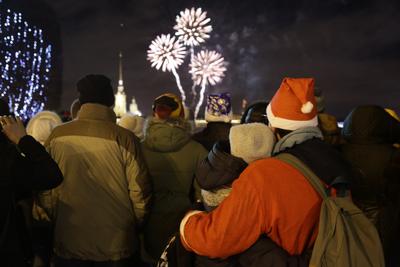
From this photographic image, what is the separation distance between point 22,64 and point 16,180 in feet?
249

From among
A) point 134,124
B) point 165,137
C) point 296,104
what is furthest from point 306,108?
point 134,124

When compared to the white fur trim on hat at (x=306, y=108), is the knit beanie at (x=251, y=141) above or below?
below

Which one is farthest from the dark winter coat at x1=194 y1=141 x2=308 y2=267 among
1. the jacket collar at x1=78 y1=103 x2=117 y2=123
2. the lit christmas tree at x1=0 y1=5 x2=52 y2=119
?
the lit christmas tree at x1=0 y1=5 x2=52 y2=119

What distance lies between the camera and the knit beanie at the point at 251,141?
2.26 m

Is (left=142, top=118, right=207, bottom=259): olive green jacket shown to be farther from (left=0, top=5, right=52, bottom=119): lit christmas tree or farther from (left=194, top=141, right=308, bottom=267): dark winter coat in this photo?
(left=0, top=5, right=52, bottom=119): lit christmas tree

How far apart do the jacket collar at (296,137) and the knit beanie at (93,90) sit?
1.79 metres

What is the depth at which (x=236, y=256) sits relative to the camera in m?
2.14

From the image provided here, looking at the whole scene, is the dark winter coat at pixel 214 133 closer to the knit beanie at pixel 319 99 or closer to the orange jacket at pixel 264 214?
the knit beanie at pixel 319 99

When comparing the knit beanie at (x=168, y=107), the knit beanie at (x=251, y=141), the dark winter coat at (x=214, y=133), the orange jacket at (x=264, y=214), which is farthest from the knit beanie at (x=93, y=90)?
the dark winter coat at (x=214, y=133)

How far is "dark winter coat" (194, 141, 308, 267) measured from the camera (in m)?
2.03

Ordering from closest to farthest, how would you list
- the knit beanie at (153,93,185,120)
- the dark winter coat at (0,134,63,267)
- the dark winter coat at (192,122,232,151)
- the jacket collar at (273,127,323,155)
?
1. the jacket collar at (273,127,323,155)
2. the dark winter coat at (0,134,63,267)
3. the knit beanie at (153,93,185,120)
4. the dark winter coat at (192,122,232,151)

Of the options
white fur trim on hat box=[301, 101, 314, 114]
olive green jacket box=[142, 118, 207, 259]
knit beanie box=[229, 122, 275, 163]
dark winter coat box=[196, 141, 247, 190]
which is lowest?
olive green jacket box=[142, 118, 207, 259]

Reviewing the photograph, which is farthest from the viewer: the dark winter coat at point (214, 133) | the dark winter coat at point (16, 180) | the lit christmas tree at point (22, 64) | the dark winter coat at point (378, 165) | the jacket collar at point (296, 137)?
the lit christmas tree at point (22, 64)

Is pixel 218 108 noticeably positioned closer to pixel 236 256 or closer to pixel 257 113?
pixel 257 113
